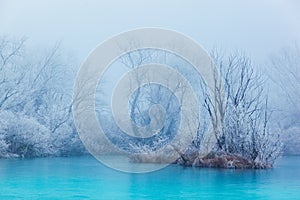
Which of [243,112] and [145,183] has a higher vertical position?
[243,112]

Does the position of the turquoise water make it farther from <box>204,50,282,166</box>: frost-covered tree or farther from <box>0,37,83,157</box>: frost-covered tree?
<box>0,37,83,157</box>: frost-covered tree

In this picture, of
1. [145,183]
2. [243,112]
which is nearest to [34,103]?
[243,112]

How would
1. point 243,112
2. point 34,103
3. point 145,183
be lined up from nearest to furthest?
1. point 145,183
2. point 243,112
3. point 34,103

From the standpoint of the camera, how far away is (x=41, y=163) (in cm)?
783

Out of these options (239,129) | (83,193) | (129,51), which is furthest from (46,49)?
(83,193)

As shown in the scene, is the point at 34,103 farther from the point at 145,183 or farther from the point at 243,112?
the point at 145,183

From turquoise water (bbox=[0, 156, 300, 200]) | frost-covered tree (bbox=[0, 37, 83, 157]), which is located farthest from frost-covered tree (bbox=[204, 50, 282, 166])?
frost-covered tree (bbox=[0, 37, 83, 157])

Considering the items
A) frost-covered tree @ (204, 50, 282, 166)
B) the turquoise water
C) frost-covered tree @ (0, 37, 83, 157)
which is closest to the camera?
the turquoise water

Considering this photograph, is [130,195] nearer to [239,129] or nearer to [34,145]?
[239,129]

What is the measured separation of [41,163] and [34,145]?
136 cm

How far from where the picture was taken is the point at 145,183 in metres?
5.48

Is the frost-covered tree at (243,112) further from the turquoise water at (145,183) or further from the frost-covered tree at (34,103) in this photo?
the frost-covered tree at (34,103)

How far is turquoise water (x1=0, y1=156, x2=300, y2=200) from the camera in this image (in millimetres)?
4695

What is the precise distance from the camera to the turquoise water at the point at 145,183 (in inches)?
185
